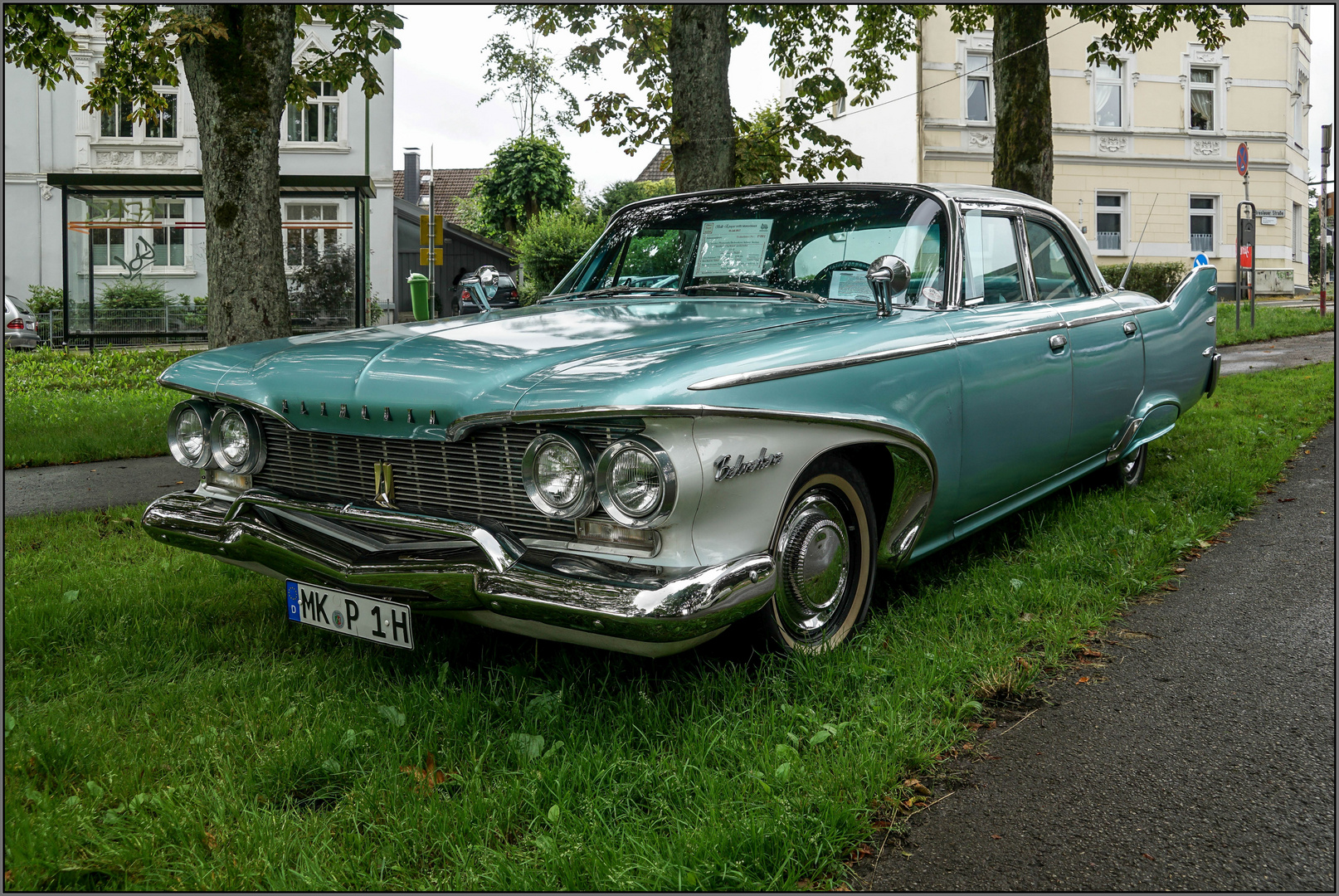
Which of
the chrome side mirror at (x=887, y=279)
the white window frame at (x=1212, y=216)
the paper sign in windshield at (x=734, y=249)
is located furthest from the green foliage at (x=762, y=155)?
the white window frame at (x=1212, y=216)

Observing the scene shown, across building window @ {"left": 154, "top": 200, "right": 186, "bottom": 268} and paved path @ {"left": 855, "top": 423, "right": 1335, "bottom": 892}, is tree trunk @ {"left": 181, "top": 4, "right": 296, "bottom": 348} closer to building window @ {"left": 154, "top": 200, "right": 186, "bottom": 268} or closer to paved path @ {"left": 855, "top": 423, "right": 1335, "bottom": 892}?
paved path @ {"left": 855, "top": 423, "right": 1335, "bottom": 892}

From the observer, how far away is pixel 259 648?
3441mm

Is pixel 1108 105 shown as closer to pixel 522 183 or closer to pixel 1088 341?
pixel 522 183

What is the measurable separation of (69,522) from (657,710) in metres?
3.91

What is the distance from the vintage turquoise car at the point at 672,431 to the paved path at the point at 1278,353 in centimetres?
848

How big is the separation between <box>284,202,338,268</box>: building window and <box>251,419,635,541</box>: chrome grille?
643 inches

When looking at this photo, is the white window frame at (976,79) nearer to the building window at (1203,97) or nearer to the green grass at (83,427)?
the building window at (1203,97)

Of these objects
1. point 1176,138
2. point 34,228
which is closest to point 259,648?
point 34,228

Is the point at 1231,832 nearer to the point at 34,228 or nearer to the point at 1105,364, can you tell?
the point at 1105,364

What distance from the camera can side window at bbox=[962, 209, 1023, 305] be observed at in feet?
13.0

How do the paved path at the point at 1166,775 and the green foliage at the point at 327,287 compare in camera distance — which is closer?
the paved path at the point at 1166,775

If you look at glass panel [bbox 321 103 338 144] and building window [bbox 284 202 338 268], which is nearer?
building window [bbox 284 202 338 268]

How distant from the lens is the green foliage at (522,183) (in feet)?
121

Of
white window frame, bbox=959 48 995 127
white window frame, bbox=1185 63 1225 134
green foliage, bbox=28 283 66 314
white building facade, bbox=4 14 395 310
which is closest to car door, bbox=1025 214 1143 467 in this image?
white building facade, bbox=4 14 395 310
